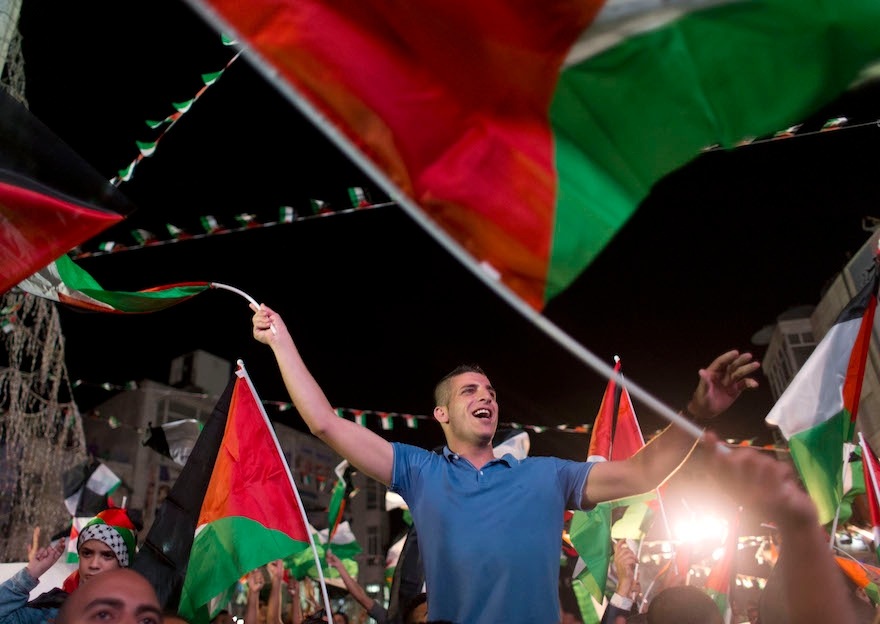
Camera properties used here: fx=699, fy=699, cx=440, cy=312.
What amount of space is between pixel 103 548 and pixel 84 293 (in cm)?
171

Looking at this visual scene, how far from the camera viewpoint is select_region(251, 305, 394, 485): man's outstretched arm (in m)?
2.93

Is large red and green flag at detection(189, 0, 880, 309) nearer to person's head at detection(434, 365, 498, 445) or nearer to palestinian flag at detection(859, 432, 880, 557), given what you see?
person's head at detection(434, 365, 498, 445)

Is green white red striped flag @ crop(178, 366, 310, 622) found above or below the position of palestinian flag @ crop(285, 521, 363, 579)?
above

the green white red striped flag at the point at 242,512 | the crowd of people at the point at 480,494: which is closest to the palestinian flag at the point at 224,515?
the green white red striped flag at the point at 242,512

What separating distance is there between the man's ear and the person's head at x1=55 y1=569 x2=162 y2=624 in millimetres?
1458

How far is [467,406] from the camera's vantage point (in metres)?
3.25

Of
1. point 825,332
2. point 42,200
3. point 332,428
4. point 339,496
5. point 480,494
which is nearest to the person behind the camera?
point 480,494

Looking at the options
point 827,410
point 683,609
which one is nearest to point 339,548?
point 827,410

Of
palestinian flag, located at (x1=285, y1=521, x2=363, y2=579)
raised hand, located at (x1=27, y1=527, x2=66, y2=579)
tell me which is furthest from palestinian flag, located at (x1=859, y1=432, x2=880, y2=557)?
palestinian flag, located at (x1=285, y1=521, x2=363, y2=579)

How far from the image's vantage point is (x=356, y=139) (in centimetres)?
208

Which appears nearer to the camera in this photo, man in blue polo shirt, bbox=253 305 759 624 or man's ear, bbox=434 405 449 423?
man in blue polo shirt, bbox=253 305 759 624

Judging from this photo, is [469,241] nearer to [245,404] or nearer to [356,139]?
[356,139]

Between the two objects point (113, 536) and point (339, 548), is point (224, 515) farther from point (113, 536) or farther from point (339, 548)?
point (339, 548)

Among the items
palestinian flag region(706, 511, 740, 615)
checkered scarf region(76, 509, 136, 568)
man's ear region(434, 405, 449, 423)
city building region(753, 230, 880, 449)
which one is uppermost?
city building region(753, 230, 880, 449)
